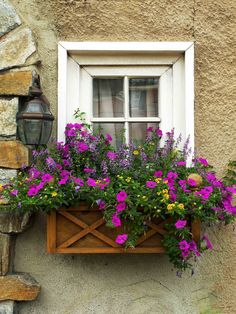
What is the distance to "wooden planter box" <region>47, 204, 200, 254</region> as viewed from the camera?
278 centimetres

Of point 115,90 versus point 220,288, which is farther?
point 115,90

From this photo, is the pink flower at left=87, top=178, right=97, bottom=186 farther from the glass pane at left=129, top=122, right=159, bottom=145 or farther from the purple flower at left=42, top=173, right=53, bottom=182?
the glass pane at left=129, top=122, right=159, bottom=145

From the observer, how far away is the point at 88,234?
2799 mm

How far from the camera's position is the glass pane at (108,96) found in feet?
10.8

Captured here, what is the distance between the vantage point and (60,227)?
2.80m

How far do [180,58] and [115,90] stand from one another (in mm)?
477

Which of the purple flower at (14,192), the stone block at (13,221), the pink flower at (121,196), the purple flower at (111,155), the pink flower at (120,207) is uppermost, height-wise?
the purple flower at (111,155)

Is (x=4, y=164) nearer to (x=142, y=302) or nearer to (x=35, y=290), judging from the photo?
(x=35, y=290)

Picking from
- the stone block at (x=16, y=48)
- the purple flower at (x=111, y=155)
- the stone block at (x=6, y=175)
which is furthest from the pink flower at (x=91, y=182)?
the stone block at (x=16, y=48)

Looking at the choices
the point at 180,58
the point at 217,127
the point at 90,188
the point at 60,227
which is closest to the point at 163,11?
the point at 180,58

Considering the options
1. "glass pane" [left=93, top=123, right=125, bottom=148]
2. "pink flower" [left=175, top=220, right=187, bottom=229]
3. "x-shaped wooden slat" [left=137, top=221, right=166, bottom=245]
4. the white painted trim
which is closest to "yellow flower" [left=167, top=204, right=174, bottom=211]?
"pink flower" [left=175, top=220, right=187, bottom=229]

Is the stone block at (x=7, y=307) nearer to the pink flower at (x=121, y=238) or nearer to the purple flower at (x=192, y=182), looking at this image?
the pink flower at (x=121, y=238)

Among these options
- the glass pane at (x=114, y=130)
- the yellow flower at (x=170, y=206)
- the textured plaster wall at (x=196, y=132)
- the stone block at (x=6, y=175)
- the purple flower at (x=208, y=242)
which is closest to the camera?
the yellow flower at (x=170, y=206)

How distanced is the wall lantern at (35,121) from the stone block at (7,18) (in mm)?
415
